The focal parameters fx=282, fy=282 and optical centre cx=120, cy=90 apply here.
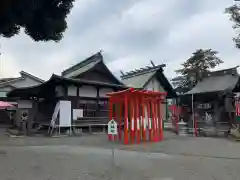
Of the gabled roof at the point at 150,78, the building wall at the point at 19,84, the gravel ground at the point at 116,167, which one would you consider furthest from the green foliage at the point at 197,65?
the gravel ground at the point at 116,167

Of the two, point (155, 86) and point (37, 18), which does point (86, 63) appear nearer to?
point (155, 86)

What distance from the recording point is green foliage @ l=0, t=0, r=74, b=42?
6.96 meters

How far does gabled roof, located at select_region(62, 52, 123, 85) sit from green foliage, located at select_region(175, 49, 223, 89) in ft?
46.9

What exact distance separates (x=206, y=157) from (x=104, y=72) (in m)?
14.4

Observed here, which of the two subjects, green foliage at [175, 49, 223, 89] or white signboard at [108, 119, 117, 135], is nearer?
white signboard at [108, 119, 117, 135]

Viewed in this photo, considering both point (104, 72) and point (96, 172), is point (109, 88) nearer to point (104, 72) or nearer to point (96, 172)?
point (104, 72)

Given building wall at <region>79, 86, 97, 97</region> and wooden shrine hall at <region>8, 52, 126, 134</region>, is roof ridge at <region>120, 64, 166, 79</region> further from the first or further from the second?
building wall at <region>79, 86, 97, 97</region>

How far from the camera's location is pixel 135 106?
1357cm

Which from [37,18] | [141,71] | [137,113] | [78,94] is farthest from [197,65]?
[37,18]

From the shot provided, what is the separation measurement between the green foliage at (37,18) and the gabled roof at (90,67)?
11.9m

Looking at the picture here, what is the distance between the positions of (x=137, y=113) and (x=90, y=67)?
884cm

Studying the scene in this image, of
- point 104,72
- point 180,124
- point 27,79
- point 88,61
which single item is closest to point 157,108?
point 180,124

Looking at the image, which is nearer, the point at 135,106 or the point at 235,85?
the point at 135,106

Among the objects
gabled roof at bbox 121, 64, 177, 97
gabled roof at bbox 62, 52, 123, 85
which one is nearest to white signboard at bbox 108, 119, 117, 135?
gabled roof at bbox 62, 52, 123, 85
